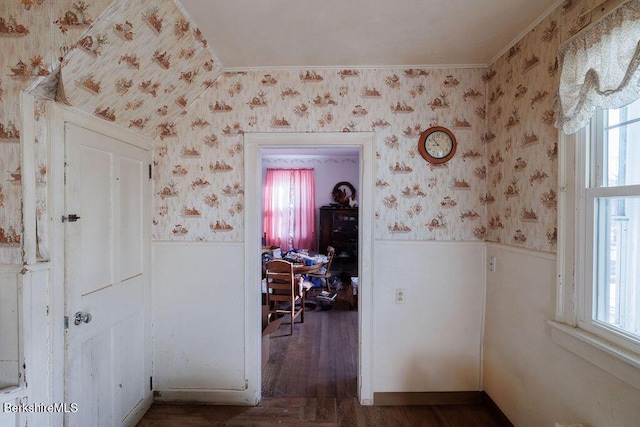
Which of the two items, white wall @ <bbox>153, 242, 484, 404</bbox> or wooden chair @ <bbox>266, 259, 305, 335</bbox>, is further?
wooden chair @ <bbox>266, 259, 305, 335</bbox>

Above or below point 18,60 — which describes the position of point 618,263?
below

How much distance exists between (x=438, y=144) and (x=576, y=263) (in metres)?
1.14

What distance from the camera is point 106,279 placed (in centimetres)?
176

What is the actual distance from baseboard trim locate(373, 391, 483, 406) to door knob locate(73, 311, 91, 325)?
197cm

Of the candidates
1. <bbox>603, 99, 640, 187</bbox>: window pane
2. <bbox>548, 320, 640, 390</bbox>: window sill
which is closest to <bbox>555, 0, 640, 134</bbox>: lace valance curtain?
<bbox>603, 99, 640, 187</bbox>: window pane

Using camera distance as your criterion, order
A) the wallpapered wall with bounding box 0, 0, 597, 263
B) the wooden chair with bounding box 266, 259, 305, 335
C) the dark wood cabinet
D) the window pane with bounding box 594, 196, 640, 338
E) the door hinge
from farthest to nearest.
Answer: the dark wood cabinet
the wooden chair with bounding box 266, 259, 305, 335
the wallpapered wall with bounding box 0, 0, 597, 263
the door hinge
the window pane with bounding box 594, 196, 640, 338

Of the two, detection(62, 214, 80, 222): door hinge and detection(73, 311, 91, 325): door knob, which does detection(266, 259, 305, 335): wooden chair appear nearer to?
detection(73, 311, 91, 325): door knob

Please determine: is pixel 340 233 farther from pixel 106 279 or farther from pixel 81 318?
pixel 81 318

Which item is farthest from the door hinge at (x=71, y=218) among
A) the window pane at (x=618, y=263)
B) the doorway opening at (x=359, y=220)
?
the window pane at (x=618, y=263)

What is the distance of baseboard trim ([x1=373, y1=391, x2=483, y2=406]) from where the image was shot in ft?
7.20

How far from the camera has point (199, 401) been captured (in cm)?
221

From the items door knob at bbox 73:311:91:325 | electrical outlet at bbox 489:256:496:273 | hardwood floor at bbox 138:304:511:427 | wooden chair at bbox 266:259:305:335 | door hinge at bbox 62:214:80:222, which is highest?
door hinge at bbox 62:214:80:222

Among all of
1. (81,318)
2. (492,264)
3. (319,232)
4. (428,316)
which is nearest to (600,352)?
(492,264)

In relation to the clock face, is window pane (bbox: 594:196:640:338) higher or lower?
lower
